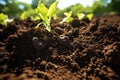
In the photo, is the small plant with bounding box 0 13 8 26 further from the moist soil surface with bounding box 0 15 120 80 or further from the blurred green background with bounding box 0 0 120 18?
the blurred green background with bounding box 0 0 120 18

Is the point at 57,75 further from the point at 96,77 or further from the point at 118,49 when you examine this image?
the point at 118,49

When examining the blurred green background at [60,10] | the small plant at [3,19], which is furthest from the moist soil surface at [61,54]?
the blurred green background at [60,10]

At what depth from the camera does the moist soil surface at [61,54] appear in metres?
2.03

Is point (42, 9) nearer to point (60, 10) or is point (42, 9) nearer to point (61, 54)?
point (61, 54)

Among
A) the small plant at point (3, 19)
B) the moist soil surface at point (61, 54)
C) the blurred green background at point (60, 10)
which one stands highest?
the blurred green background at point (60, 10)

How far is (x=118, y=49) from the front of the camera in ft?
7.41

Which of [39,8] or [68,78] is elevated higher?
[39,8]

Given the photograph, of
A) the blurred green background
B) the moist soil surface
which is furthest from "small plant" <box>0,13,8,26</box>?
the blurred green background

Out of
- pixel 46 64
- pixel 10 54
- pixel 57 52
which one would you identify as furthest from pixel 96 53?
pixel 10 54

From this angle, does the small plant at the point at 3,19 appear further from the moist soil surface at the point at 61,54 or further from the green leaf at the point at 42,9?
the green leaf at the point at 42,9

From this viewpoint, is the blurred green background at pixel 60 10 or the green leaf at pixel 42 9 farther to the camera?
the blurred green background at pixel 60 10

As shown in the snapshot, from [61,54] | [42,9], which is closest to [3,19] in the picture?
[42,9]

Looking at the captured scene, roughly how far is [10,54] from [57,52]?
22.8 inches

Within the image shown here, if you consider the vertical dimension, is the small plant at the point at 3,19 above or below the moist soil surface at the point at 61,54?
above
